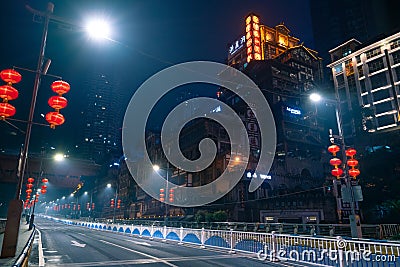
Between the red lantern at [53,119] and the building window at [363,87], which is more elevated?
the building window at [363,87]

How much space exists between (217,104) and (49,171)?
1543 inches

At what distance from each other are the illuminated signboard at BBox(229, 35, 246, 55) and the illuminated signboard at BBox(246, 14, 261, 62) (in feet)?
26.3

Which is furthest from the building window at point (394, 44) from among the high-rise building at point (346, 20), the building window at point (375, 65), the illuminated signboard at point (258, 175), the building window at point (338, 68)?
the illuminated signboard at point (258, 175)

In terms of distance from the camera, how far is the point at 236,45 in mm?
81188

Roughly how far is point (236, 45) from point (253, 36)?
12075 millimetres

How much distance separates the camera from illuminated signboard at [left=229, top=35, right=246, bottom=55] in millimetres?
78750

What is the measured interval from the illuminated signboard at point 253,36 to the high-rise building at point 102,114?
372 ft

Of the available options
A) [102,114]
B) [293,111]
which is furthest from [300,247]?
[102,114]

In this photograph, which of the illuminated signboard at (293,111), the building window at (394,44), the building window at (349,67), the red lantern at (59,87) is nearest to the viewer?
the red lantern at (59,87)

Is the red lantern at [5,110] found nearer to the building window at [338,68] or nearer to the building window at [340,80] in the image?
the building window at [340,80]

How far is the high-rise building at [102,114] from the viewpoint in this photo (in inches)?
6614

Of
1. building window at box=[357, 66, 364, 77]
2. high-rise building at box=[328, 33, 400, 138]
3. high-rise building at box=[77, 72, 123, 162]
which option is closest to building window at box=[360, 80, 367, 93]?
high-rise building at box=[328, 33, 400, 138]

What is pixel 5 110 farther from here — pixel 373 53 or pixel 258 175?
pixel 373 53

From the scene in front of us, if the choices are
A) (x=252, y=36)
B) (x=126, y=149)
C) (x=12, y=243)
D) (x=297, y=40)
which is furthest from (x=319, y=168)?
(x=12, y=243)
